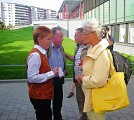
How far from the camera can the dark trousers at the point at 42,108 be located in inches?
145

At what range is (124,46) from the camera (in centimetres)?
2003

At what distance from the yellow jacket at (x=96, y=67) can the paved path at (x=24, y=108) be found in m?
2.63

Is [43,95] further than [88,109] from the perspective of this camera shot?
Yes

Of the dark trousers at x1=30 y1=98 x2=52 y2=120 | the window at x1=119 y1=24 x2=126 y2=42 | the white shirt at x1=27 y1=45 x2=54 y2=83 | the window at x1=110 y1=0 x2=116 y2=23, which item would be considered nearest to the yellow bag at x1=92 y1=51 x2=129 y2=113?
the white shirt at x1=27 y1=45 x2=54 y2=83

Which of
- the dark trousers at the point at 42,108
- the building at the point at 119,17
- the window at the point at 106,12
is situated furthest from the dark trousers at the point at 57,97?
the window at the point at 106,12

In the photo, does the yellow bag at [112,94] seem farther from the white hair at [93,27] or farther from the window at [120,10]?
the window at [120,10]

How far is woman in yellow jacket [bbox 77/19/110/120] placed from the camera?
310 cm

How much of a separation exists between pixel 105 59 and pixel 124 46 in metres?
17.4

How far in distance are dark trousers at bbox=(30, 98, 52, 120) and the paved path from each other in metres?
1.92

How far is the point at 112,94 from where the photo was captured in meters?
3.14

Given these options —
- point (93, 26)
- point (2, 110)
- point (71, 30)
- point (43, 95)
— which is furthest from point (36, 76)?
point (71, 30)

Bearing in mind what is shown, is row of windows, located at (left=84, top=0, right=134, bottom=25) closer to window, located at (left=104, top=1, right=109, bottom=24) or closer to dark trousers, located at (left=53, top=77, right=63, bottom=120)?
window, located at (left=104, top=1, right=109, bottom=24)

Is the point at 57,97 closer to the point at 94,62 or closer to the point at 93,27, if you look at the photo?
the point at 94,62

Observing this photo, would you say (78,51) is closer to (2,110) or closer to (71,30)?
(2,110)
